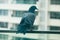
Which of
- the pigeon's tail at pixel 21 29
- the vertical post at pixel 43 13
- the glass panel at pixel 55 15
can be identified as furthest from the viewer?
the vertical post at pixel 43 13

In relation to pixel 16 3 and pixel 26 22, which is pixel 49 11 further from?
pixel 26 22

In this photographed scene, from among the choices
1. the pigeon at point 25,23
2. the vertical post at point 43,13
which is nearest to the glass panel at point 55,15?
the vertical post at point 43,13

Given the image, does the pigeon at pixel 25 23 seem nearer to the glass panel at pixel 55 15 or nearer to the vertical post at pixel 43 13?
the glass panel at pixel 55 15

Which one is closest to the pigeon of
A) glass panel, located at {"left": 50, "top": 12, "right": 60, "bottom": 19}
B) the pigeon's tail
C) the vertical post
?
the pigeon's tail

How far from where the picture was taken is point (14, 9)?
4469 mm

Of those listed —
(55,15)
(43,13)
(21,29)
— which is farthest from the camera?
(43,13)

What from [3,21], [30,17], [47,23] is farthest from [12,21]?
[30,17]

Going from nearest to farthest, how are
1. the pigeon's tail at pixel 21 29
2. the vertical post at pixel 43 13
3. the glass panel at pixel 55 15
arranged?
the pigeon's tail at pixel 21 29 < the glass panel at pixel 55 15 < the vertical post at pixel 43 13

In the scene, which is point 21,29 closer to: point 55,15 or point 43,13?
point 55,15

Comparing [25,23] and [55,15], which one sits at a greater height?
[25,23]

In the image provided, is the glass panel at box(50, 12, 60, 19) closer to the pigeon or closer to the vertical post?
the vertical post

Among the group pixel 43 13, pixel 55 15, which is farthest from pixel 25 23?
pixel 43 13

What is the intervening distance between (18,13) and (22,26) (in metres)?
3.28

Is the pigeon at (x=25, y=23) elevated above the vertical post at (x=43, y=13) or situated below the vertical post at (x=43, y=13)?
above
